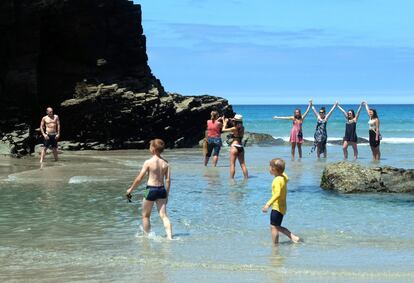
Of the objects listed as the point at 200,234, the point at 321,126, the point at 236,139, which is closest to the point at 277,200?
the point at 200,234

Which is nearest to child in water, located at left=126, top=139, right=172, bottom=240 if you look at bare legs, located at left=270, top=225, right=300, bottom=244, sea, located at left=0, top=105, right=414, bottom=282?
sea, located at left=0, top=105, right=414, bottom=282

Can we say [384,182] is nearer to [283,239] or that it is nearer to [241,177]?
[241,177]

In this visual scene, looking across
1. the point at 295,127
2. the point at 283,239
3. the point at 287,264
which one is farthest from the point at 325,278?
the point at 295,127

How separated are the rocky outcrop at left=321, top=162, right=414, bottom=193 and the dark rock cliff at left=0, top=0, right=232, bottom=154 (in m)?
15.3

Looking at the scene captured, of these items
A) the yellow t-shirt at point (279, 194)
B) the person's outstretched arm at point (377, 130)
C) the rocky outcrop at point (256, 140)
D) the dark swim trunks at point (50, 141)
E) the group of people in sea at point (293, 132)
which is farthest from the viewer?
the rocky outcrop at point (256, 140)

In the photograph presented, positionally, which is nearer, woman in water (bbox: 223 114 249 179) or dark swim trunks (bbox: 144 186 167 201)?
dark swim trunks (bbox: 144 186 167 201)

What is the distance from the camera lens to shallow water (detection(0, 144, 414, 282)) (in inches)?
304

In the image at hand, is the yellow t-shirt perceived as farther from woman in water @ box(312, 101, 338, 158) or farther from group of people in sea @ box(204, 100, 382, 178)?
woman in water @ box(312, 101, 338, 158)

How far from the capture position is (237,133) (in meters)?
16.9

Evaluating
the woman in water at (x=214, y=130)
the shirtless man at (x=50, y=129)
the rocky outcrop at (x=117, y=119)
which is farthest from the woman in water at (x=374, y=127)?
the rocky outcrop at (x=117, y=119)

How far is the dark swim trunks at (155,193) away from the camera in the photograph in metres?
9.76

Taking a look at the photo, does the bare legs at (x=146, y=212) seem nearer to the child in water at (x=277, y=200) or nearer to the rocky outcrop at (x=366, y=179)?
the child in water at (x=277, y=200)

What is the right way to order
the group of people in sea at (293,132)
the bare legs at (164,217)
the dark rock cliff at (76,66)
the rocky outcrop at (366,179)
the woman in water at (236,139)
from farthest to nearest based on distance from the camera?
the dark rock cliff at (76,66)
the group of people in sea at (293,132)
the woman in water at (236,139)
the rocky outcrop at (366,179)
the bare legs at (164,217)

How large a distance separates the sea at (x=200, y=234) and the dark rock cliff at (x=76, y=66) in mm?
11836
